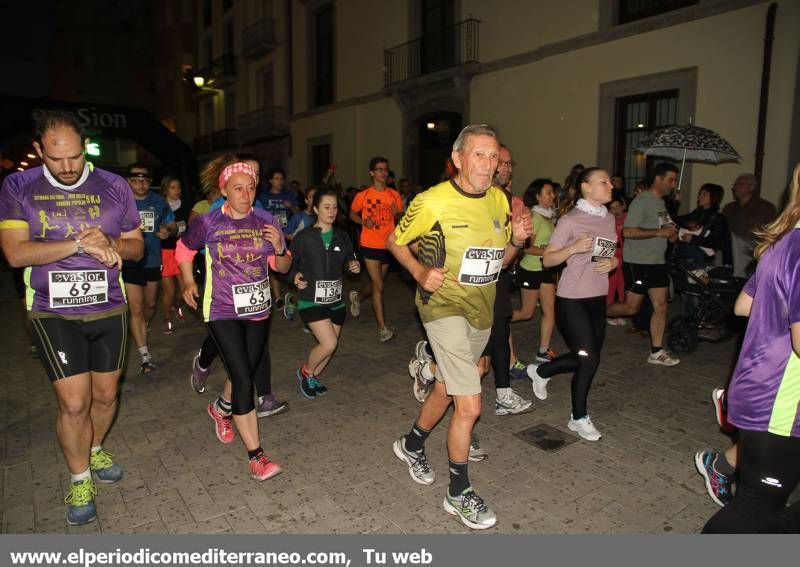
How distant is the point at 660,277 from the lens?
19.5 feet

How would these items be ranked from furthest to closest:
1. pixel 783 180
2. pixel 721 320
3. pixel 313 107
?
1. pixel 313 107
2. pixel 783 180
3. pixel 721 320

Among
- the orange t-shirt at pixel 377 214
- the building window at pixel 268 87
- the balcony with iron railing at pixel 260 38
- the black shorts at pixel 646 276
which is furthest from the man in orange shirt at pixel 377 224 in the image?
the balcony with iron railing at pixel 260 38

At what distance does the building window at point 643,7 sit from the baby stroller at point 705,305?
22.5ft

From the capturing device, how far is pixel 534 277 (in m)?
5.91

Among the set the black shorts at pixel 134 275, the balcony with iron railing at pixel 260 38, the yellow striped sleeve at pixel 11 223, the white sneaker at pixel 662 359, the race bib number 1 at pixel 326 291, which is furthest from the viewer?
the balcony with iron railing at pixel 260 38

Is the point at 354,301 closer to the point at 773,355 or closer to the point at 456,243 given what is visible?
the point at 456,243

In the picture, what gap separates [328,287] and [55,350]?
2301 mm

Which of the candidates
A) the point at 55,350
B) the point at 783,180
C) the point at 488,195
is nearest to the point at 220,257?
the point at 55,350

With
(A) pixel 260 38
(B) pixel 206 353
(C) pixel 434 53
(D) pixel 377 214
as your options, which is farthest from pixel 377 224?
(A) pixel 260 38

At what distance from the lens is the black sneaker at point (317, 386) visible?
206 inches

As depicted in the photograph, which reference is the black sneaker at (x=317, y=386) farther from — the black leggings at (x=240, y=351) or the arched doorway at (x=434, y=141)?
the arched doorway at (x=434, y=141)

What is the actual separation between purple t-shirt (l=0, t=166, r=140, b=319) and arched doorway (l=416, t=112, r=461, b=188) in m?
13.9

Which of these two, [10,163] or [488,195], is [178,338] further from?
[10,163]

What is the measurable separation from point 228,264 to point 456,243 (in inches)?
62.7
